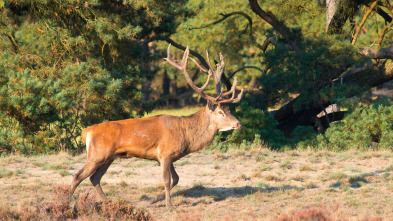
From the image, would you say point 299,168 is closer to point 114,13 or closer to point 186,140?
point 186,140

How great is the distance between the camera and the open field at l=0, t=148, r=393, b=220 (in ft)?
32.3

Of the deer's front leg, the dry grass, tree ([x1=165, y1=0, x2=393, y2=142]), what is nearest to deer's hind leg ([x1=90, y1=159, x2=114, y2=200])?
the dry grass

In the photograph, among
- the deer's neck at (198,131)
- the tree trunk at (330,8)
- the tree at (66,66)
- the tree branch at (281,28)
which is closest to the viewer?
the deer's neck at (198,131)

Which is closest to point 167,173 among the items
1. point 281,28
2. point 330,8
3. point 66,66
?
point 66,66

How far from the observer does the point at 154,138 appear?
33.1ft

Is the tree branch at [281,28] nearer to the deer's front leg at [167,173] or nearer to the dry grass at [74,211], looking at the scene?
the deer's front leg at [167,173]

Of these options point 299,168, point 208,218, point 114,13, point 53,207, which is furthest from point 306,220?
point 114,13

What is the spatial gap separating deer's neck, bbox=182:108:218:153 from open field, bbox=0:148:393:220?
110 centimetres

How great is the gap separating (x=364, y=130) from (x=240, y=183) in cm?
833

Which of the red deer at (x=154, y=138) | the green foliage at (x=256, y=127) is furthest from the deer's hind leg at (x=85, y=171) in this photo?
the green foliage at (x=256, y=127)

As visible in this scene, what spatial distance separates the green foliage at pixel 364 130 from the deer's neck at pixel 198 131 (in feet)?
30.9

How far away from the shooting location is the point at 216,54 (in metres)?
33.4

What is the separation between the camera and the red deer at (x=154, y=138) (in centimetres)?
985

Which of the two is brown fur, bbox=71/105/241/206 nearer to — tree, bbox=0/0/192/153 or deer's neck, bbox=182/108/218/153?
deer's neck, bbox=182/108/218/153
